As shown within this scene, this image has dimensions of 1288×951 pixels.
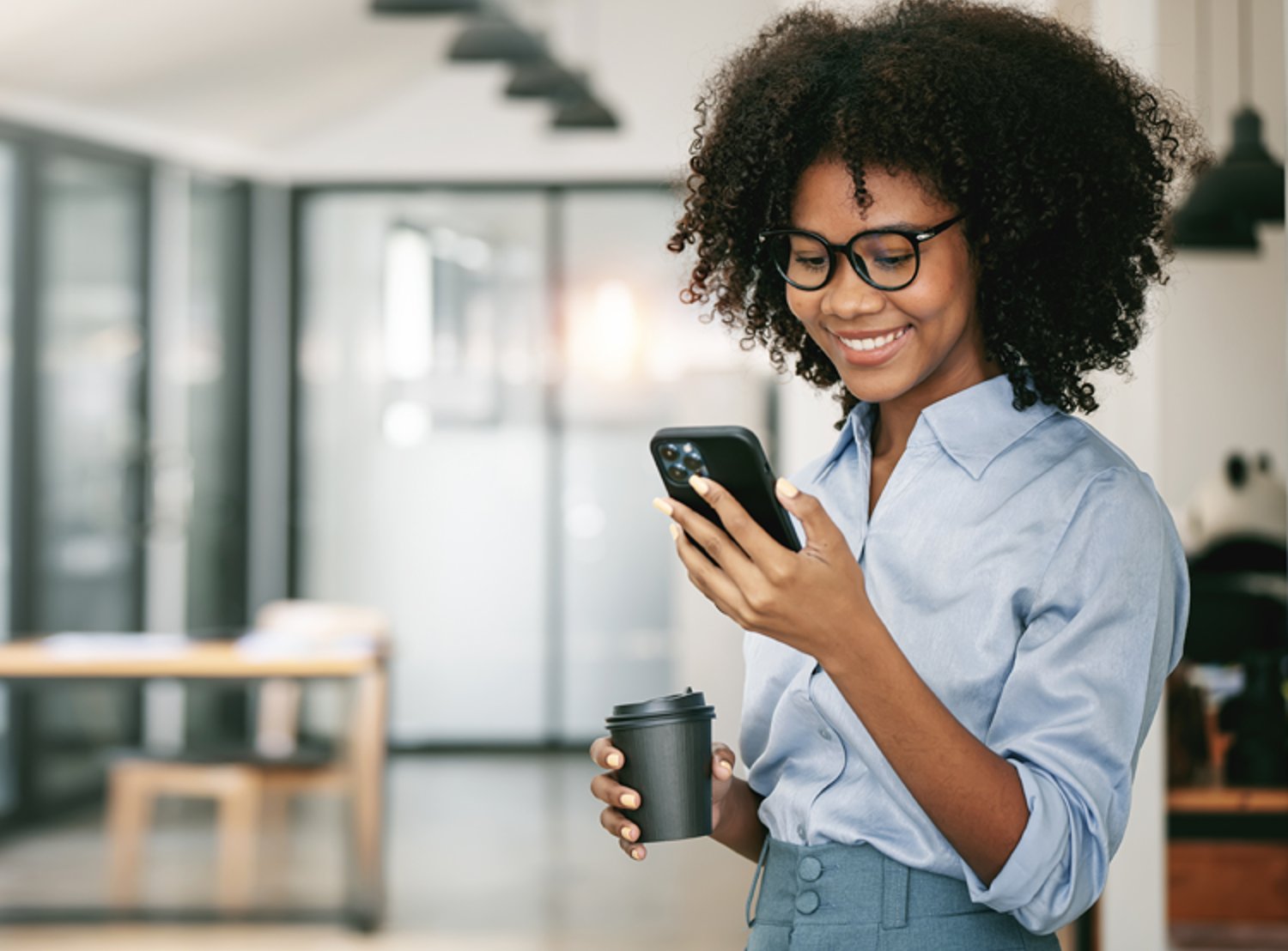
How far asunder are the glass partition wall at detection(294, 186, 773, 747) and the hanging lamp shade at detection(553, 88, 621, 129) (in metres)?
1.60

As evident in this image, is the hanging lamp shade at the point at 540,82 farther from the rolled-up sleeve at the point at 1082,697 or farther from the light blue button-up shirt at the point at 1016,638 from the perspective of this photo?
the rolled-up sleeve at the point at 1082,697

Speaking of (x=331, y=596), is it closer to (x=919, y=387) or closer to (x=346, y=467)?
(x=346, y=467)

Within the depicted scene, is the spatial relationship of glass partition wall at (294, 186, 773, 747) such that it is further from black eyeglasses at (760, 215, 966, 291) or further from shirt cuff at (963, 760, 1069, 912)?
shirt cuff at (963, 760, 1069, 912)

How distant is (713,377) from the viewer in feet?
11.4

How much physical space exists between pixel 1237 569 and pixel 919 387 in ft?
9.74

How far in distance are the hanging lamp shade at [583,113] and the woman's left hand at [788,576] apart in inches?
166

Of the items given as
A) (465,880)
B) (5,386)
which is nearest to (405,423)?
(5,386)

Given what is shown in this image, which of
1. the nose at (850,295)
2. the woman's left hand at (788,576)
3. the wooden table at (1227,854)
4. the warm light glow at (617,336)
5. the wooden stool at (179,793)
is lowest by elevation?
the wooden stool at (179,793)

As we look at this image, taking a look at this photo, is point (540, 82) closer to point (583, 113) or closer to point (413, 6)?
point (583, 113)

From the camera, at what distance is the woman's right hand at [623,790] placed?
1094 mm

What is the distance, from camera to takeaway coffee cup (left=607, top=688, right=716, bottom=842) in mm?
1086

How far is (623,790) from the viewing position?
3.58ft

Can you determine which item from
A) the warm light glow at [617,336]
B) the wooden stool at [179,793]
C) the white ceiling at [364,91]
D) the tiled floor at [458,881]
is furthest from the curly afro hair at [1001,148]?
the warm light glow at [617,336]

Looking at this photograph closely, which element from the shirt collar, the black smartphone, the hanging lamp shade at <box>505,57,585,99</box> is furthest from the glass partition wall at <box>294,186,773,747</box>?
the black smartphone
